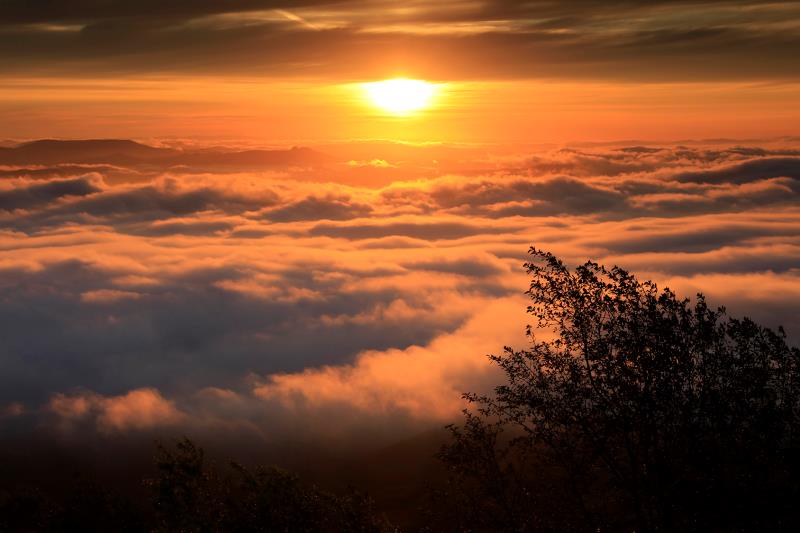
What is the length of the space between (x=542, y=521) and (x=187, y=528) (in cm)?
1841

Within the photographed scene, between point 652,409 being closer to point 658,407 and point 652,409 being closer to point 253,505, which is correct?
point 658,407

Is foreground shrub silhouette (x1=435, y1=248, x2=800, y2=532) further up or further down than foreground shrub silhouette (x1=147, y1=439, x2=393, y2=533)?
further up

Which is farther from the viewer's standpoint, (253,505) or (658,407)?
(253,505)

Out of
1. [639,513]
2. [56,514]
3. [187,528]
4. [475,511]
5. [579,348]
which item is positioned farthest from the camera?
[56,514]

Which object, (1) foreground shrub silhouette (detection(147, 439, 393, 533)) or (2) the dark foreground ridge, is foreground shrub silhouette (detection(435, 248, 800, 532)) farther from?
(1) foreground shrub silhouette (detection(147, 439, 393, 533))

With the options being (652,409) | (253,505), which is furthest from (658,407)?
(253,505)

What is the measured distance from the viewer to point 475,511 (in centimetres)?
3209

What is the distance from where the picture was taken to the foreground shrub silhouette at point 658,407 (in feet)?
86.6

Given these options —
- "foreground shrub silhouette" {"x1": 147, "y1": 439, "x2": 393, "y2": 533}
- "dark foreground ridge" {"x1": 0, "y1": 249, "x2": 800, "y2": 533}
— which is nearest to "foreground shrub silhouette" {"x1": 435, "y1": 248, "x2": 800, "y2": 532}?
"dark foreground ridge" {"x1": 0, "y1": 249, "x2": 800, "y2": 533}

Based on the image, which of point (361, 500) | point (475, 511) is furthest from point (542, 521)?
point (361, 500)

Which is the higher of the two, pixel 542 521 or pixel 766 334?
pixel 766 334

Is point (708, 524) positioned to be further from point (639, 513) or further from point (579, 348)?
point (579, 348)

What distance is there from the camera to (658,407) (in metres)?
26.4

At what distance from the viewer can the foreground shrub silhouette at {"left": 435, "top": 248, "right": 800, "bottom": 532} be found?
2639 centimetres
